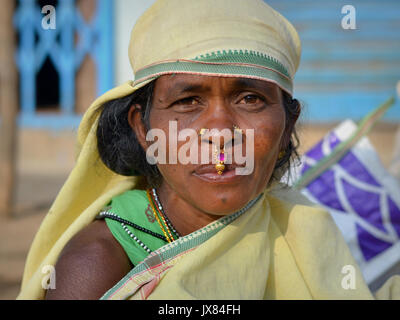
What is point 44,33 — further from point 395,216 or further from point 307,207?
point 307,207

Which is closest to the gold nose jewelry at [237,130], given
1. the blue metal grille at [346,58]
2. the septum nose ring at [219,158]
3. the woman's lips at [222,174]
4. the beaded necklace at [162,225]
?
the septum nose ring at [219,158]

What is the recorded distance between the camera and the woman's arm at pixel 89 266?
1.61m

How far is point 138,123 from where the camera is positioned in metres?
1.96

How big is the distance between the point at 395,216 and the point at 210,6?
6.71 ft

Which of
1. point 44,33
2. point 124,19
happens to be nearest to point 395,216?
point 124,19

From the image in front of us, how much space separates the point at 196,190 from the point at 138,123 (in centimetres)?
41

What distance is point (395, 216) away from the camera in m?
3.20

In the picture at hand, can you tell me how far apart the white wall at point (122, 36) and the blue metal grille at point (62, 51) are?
A: 0.21 metres

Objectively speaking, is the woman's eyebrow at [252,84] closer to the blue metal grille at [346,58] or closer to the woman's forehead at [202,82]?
the woman's forehead at [202,82]

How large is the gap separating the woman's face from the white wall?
15.8 feet

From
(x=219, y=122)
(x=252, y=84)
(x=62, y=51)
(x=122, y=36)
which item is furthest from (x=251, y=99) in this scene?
(x=62, y=51)

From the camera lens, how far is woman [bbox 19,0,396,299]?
64.2 inches

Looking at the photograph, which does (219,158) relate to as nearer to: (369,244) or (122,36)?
(369,244)

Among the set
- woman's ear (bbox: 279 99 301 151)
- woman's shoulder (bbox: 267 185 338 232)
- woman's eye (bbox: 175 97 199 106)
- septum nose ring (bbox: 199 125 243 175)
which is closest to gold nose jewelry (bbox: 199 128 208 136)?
septum nose ring (bbox: 199 125 243 175)
